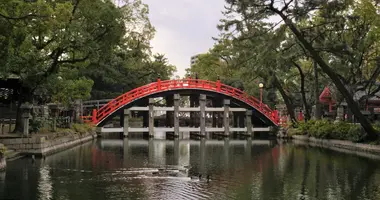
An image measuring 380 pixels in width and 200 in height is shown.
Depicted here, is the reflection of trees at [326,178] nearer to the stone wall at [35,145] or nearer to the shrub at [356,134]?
the shrub at [356,134]

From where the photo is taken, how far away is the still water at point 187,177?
12.1 meters

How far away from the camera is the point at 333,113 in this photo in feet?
124

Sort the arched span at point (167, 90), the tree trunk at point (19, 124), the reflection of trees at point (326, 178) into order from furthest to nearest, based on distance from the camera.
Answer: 1. the arched span at point (167, 90)
2. the tree trunk at point (19, 124)
3. the reflection of trees at point (326, 178)

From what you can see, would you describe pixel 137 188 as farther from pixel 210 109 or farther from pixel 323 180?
pixel 210 109

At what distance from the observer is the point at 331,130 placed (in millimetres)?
29281

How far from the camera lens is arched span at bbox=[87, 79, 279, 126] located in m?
36.1

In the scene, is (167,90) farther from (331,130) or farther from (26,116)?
(26,116)

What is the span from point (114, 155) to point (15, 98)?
738 cm

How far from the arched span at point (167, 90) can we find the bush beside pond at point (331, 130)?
477 centimetres

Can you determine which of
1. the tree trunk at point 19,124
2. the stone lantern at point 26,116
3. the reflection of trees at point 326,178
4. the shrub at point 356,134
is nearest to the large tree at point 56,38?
the tree trunk at point 19,124

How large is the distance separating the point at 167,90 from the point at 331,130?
14834 millimetres

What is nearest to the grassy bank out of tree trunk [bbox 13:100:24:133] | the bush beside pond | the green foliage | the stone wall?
the bush beside pond

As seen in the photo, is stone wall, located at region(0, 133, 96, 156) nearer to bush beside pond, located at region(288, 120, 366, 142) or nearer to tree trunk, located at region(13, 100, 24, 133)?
tree trunk, located at region(13, 100, 24, 133)

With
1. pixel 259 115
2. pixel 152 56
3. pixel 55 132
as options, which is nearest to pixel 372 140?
pixel 259 115
